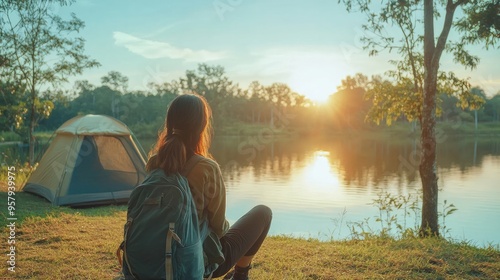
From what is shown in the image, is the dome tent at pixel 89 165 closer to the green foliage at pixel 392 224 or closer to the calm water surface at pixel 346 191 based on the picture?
the calm water surface at pixel 346 191

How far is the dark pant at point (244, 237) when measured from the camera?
2.62 metres

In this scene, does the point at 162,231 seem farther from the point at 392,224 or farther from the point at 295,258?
the point at 392,224

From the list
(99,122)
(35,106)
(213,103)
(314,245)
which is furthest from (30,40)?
(213,103)

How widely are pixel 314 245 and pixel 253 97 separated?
208ft

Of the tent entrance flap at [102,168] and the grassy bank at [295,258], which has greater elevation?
the tent entrance flap at [102,168]

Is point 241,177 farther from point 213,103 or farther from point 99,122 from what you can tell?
point 213,103

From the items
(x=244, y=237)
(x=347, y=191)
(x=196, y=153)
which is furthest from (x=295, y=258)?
(x=347, y=191)

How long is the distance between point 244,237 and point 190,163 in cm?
72

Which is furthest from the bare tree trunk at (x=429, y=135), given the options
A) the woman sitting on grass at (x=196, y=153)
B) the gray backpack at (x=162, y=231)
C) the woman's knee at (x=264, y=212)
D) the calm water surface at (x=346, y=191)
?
the gray backpack at (x=162, y=231)

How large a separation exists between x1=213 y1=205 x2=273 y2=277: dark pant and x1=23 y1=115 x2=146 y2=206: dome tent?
629 centimetres

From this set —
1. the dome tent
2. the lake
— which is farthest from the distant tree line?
the dome tent

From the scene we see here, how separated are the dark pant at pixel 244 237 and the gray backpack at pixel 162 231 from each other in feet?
1.44

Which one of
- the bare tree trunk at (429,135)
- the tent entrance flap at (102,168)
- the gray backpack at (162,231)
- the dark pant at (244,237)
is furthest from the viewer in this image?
the tent entrance flap at (102,168)

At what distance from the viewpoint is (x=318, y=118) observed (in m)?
62.6
